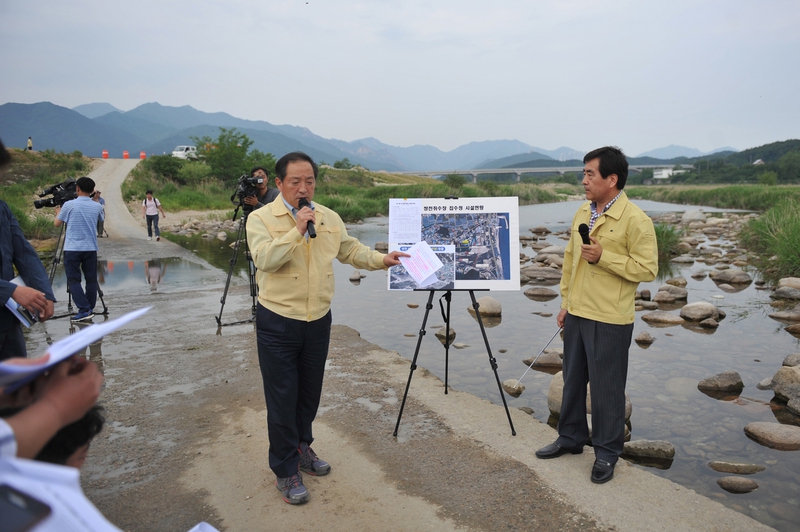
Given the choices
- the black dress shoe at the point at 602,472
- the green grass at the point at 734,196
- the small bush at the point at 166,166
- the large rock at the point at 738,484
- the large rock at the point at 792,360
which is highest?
the small bush at the point at 166,166

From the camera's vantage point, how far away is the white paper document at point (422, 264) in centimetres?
395

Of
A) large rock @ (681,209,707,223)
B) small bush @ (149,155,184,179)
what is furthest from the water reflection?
large rock @ (681,209,707,223)

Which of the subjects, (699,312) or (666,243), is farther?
(666,243)

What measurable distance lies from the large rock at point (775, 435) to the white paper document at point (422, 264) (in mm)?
3190

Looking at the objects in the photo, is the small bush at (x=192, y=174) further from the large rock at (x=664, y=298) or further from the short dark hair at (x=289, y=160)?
the short dark hair at (x=289, y=160)

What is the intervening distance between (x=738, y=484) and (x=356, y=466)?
275cm

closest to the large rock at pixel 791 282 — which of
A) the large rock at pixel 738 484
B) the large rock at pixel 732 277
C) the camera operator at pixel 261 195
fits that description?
the large rock at pixel 732 277

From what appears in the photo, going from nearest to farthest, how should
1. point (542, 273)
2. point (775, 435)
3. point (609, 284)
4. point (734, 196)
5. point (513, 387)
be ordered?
point (609, 284)
point (775, 435)
point (513, 387)
point (542, 273)
point (734, 196)

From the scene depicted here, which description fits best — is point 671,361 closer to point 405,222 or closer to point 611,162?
point 611,162

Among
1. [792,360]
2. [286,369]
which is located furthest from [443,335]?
[286,369]

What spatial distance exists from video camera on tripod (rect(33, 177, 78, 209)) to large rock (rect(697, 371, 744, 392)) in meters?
8.17

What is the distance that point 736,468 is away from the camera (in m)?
4.27

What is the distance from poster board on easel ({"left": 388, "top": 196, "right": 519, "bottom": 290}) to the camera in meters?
4.13

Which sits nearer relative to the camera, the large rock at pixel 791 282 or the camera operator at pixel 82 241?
the camera operator at pixel 82 241
